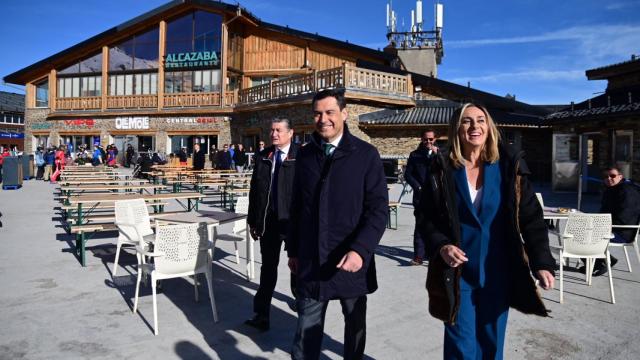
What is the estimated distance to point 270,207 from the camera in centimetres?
397

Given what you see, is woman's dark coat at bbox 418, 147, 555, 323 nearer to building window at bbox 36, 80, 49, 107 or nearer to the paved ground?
the paved ground

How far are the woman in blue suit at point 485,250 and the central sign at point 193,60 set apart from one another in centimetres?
2774

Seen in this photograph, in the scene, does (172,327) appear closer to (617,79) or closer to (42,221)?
(42,221)

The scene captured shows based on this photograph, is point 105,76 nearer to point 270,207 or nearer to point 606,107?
point 606,107

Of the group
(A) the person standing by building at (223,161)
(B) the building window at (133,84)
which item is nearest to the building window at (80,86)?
(B) the building window at (133,84)

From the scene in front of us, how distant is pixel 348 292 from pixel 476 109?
125cm

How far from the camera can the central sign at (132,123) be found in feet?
98.9

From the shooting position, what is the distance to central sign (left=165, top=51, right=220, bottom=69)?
2843 centimetres

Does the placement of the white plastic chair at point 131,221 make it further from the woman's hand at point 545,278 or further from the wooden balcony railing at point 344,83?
the wooden balcony railing at point 344,83

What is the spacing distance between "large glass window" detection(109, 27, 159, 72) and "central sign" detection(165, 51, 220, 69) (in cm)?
155

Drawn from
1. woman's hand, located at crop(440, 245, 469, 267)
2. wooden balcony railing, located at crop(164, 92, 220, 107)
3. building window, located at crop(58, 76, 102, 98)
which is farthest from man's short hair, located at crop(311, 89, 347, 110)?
building window, located at crop(58, 76, 102, 98)

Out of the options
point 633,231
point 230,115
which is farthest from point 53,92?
point 633,231

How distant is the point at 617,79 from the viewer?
1831 cm

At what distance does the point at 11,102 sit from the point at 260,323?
219 ft
